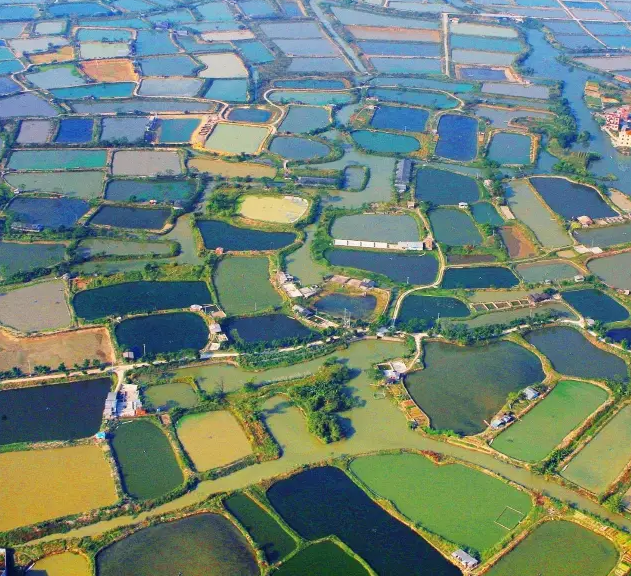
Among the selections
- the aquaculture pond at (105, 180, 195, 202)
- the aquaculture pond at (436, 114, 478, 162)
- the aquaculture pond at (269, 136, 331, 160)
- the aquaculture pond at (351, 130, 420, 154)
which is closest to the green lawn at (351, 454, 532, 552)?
the aquaculture pond at (105, 180, 195, 202)

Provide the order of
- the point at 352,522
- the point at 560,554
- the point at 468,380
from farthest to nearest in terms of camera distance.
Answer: the point at 468,380 < the point at 352,522 < the point at 560,554

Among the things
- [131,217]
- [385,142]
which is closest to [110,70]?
[385,142]

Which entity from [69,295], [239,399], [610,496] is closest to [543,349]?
[610,496]

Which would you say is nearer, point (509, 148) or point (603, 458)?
point (603, 458)

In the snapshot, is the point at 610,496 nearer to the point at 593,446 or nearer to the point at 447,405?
the point at 593,446

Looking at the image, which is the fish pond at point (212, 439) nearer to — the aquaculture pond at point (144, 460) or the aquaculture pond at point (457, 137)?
the aquaculture pond at point (144, 460)

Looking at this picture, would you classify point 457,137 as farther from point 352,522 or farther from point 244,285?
point 352,522

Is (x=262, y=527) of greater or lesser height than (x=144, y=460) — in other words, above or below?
above
